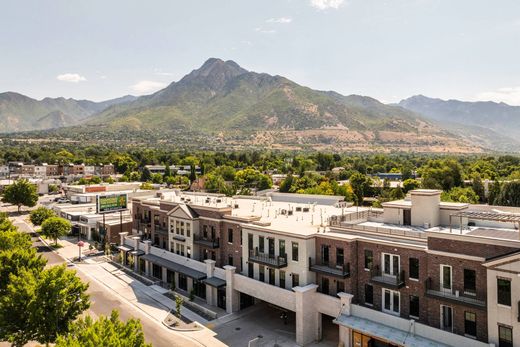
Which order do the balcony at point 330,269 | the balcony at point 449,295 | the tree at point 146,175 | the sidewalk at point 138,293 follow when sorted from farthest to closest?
the tree at point 146,175 → the sidewalk at point 138,293 → the balcony at point 330,269 → the balcony at point 449,295

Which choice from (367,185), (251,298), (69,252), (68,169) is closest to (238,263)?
(251,298)

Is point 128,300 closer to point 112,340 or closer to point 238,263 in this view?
point 238,263

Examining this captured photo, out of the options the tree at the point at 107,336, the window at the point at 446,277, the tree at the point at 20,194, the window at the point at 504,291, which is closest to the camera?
the tree at the point at 107,336

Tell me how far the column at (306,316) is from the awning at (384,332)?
11.2ft

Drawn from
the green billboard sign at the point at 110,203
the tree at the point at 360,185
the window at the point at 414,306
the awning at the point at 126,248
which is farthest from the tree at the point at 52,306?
the tree at the point at 360,185

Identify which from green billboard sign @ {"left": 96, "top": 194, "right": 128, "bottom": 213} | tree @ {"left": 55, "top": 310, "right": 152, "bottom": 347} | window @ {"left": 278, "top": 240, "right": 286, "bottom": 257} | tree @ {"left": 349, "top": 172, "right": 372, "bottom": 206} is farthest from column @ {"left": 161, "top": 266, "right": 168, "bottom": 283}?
tree @ {"left": 349, "top": 172, "right": 372, "bottom": 206}

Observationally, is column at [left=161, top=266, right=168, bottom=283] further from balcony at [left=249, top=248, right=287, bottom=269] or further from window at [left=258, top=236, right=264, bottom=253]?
window at [left=258, top=236, right=264, bottom=253]

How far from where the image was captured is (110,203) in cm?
7862

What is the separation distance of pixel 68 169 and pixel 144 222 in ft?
521

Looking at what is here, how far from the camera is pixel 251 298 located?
144 ft

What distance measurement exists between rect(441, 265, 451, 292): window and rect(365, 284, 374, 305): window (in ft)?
19.7

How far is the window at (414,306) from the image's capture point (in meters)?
30.4

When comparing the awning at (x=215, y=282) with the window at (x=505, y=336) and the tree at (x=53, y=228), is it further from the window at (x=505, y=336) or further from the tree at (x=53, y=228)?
the tree at (x=53, y=228)

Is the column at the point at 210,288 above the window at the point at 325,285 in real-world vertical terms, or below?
below
